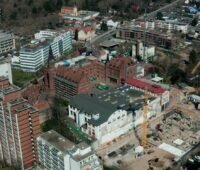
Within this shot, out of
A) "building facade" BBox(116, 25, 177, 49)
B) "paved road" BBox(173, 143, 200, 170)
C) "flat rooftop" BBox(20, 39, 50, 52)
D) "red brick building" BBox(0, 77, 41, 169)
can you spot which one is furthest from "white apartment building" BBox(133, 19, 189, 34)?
"red brick building" BBox(0, 77, 41, 169)

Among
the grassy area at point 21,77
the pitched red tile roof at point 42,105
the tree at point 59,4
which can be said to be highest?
the tree at point 59,4

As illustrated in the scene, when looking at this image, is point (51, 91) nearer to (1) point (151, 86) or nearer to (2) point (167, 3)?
(1) point (151, 86)

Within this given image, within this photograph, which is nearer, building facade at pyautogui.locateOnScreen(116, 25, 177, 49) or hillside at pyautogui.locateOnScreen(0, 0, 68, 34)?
building facade at pyautogui.locateOnScreen(116, 25, 177, 49)

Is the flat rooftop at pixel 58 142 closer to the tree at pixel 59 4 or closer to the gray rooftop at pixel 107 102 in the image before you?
the gray rooftop at pixel 107 102

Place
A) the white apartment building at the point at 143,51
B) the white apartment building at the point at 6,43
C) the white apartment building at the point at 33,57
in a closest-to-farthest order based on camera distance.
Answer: the white apartment building at the point at 33,57, the white apartment building at the point at 143,51, the white apartment building at the point at 6,43

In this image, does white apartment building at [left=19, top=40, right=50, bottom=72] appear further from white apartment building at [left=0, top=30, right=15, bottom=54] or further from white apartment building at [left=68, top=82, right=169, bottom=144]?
white apartment building at [left=68, top=82, right=169, bottom=144]

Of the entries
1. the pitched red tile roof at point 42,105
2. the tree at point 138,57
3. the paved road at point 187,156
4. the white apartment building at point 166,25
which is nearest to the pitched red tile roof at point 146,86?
the paved road at point 187,156
